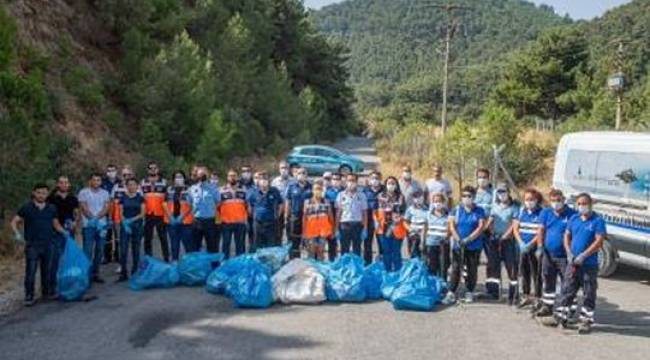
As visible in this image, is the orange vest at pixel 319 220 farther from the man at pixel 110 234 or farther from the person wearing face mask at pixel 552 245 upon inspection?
the person wearing face mask at pixel 552 245

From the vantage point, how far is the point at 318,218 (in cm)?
1292

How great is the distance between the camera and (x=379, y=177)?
44.3 feet

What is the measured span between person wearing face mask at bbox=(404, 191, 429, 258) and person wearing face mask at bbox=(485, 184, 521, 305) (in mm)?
1201

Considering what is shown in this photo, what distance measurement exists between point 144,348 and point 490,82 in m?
104

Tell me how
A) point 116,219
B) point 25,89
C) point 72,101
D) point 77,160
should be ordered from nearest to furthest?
point 116,219 → point 25,89 → point 77,160 → point 72,101

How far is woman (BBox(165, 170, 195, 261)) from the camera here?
43.4ft

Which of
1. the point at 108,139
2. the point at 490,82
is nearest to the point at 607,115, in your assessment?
the point at 108,139

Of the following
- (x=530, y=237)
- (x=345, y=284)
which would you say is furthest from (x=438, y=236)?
(x=345, y=284)

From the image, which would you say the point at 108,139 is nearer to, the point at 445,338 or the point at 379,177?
the point at 379,177

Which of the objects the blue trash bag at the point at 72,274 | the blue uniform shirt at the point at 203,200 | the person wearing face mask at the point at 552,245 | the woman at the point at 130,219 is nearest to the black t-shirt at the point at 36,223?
the blue trash bag at the point at 72,274

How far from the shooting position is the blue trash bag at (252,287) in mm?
10930

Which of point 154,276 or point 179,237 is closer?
point 154,276

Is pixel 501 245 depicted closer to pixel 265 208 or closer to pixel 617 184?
pixel 617 184

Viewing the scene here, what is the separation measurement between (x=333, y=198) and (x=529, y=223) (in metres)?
3.73
